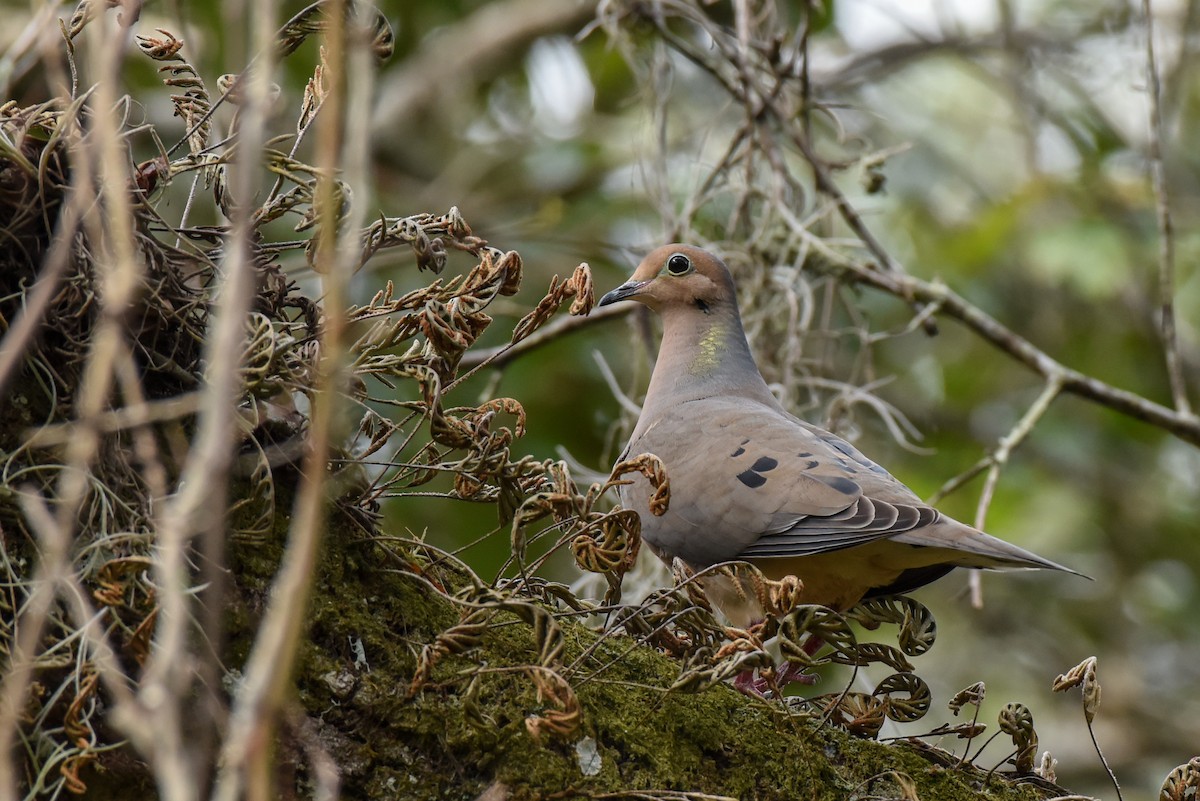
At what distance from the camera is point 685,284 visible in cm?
486

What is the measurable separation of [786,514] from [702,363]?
1.11 m

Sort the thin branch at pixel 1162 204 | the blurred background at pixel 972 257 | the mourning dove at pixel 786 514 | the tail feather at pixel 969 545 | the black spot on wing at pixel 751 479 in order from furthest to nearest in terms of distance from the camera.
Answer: the blurred background at pixel 972 257
the thin branch at pixel 1162 204
the black spot on wing at pixel 751 479
the mourning dove at pixel 786 514
the tail feather at pixel 969 545

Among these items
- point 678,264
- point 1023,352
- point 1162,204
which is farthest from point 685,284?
point 1162,204

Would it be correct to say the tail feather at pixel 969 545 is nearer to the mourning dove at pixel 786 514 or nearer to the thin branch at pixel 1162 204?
the mourning dove at pixel 786 514

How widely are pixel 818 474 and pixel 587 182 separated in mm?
4612

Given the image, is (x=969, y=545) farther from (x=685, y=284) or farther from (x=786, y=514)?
(x=685, y=284)

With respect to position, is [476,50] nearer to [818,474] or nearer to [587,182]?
[587,182]

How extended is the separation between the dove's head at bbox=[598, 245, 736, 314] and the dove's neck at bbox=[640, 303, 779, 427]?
0.03 metres

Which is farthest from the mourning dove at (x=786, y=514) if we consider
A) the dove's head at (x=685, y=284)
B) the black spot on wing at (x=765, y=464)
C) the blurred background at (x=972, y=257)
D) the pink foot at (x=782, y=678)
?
the blurred background at (x=972, y=257)

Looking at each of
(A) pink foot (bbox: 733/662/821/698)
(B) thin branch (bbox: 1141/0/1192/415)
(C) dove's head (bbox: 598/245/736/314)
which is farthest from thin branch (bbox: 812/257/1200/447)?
(A) pink foot (bbox: 733/662/821/698)

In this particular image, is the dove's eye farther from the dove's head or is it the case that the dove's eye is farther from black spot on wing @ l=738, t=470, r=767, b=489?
black spot on wing @ l=738, t=470, r=767, b=489

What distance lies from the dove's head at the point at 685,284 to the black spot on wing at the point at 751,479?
115 centimetres

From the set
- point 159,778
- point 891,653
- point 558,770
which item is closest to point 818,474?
point 891,653

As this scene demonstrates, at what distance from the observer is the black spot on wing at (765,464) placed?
12.6ft
